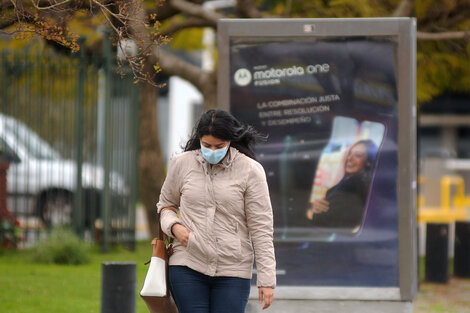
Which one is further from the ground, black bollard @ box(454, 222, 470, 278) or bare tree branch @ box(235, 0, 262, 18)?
bare tree branch @ box(235, 0, 262, 18)

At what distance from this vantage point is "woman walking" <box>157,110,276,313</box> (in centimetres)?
428

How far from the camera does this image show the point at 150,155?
13516 millimetres

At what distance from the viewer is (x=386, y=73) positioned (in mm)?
6473

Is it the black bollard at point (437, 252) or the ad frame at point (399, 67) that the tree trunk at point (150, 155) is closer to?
the black bollard at point (437, 252)

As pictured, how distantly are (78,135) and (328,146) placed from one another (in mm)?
5974

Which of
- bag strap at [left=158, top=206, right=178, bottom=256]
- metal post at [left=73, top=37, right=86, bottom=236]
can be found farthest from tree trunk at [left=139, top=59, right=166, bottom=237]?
bag strap at [left=158, top=206, right=178, bottom=256]

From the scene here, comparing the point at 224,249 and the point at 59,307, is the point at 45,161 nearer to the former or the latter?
the point at 59,307

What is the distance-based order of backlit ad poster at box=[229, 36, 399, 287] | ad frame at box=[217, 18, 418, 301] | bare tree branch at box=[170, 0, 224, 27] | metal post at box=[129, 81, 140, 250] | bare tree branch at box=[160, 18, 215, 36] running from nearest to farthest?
ad frame at box=[217, 18, 418, 301] < backlit ad poster at box=[229, 36, 399, 287] < bare tree branch at box=[170, 0, 224, 27] < bare tree branch at box=[160, 18, 215, 36] < metal post at box=[129, 81, 140, 250]

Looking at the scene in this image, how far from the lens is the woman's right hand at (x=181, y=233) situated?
429cm

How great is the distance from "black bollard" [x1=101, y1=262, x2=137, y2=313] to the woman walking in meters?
2.32

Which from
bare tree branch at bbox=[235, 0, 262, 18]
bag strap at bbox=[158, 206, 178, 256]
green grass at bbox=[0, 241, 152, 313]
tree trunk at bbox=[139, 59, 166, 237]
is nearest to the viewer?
bag strap at bbox=[158, 206, 178, 256]

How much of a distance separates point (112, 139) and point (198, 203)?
7.78 meters

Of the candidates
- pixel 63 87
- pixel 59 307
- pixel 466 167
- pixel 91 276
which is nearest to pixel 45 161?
pixel 63 87

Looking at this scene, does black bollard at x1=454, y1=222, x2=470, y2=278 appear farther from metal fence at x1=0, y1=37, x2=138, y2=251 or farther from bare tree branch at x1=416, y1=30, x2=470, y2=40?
metal fence at x1=0, y1=37, x2=138, y2=251
